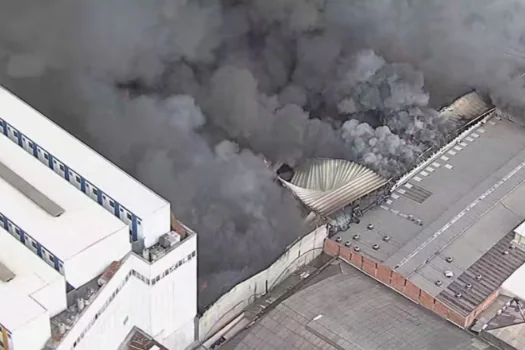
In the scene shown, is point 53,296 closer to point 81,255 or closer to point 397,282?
point 81,255

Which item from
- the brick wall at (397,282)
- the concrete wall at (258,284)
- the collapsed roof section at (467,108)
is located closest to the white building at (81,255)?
the concrete wall at (258,284)

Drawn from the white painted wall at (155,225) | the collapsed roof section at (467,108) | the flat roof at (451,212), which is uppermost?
the white painted wall at (155,225)

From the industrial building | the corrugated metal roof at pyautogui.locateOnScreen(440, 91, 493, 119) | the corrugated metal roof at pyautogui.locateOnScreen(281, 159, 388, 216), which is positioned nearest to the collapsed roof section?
the corrugated metal roof at pyautogui.locateOnScreen(440, 91, 493, 119)

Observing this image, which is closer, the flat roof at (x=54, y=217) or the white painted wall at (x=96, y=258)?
the white painted wall at (x=96, y=258)

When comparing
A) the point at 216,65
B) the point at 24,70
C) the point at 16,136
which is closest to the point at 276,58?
the point at 216,65

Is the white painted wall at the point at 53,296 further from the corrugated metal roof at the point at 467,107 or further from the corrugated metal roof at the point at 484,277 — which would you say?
the corrugated metal roof at the point at 467,107

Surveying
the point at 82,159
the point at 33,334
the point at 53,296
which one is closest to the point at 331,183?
the point at 82,159

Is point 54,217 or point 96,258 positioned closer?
point 96,258
